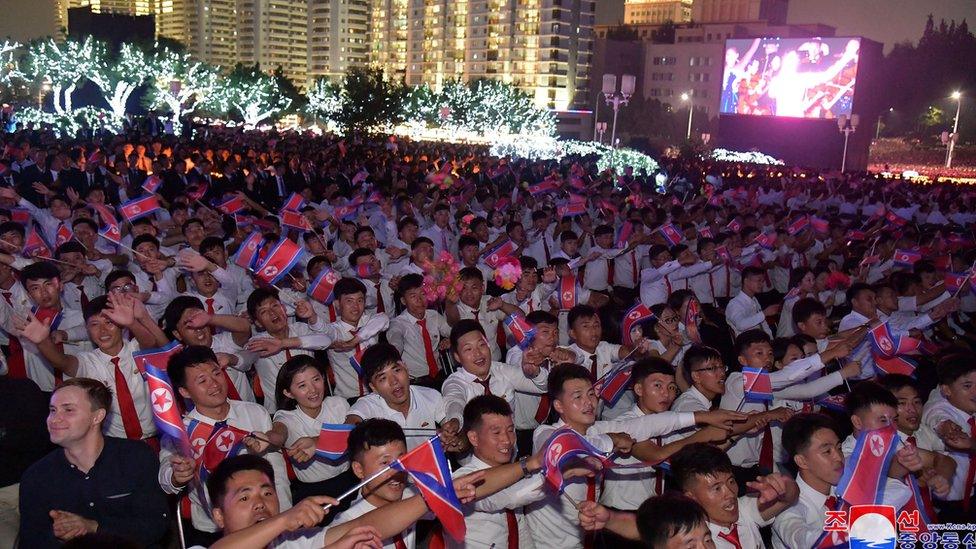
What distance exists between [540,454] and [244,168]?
48.6 feet

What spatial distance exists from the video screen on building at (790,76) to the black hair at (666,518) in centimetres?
4046

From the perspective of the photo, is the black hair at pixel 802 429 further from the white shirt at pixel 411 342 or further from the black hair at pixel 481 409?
the white shirt at pixel 411 342

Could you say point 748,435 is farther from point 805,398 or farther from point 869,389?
point 869,389

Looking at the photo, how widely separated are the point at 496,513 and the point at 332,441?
102cm

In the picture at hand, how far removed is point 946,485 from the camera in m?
4.70

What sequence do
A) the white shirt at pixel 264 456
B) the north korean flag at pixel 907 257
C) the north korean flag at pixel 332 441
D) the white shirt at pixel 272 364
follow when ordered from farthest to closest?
the north korean flag at pixel 907 257
the white shirt at pixel 272 364
the white shirt at pixel 264 456
the north korean flag at pixel 332 441

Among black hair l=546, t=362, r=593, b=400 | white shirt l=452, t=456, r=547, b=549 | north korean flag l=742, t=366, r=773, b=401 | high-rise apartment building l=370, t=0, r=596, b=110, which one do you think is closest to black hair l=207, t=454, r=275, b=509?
white shirt l=452, t=456, r=547, b=549

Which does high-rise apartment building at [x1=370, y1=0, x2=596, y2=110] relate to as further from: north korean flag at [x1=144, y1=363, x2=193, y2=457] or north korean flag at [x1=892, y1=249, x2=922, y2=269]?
north korean flag at [x1=144, y1=363, x2=193, y2=457]

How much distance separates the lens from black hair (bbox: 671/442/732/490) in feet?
13.4

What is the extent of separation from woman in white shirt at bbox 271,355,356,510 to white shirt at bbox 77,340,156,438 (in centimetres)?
103

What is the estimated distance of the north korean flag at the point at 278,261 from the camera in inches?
292

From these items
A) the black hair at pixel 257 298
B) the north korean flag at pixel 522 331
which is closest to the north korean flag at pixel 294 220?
the black hair at pixel 257 298

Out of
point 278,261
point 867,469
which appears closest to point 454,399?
point 867,469

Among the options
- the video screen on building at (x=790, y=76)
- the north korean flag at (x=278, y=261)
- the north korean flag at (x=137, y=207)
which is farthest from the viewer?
the video screen on building at (x=790, y=76)
